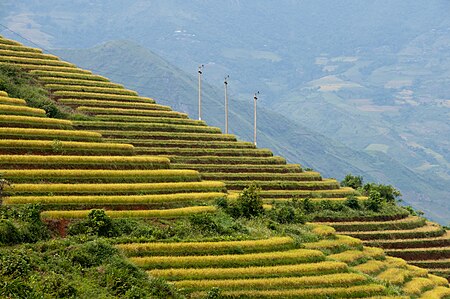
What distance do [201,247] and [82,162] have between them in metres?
11.4

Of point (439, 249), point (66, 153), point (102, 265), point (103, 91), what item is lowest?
point (439, 249)

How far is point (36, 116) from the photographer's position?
5366cm

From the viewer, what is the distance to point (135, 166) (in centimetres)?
A: 5059

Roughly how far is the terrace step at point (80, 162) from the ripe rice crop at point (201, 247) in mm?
10285

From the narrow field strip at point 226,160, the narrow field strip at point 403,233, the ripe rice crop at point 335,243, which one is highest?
the narrow field strip at point 226,160

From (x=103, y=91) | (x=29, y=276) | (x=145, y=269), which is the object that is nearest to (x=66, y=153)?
(x=145, y=269)

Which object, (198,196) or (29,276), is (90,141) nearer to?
(198,196)

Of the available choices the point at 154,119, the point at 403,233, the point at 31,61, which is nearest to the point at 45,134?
the point at 154,119

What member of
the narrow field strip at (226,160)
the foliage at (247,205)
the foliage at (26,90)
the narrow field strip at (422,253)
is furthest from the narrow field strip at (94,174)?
the narrow field strip at (422,253)

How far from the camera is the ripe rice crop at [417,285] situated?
169 feet

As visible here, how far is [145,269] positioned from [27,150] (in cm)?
1403

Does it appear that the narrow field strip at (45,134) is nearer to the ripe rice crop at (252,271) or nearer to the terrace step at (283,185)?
the ripe rice crop at (252,271)

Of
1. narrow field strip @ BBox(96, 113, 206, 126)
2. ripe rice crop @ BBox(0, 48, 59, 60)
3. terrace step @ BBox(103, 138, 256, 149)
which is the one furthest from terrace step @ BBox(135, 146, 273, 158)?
ripe rice crop @ BBox(0, 48, 59, 60)

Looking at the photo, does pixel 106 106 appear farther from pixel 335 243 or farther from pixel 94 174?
pixel 335 243
